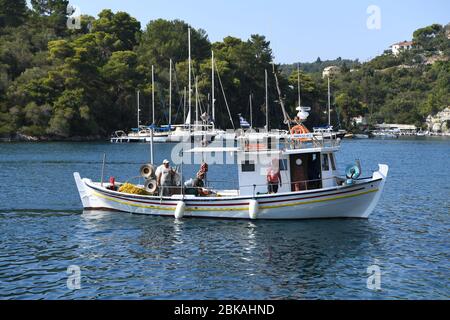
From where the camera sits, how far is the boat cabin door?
1051 inches

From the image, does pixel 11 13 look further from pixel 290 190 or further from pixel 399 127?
pixel 290 190

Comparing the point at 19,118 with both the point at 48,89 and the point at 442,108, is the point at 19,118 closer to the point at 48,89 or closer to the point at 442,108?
the point at 48,89

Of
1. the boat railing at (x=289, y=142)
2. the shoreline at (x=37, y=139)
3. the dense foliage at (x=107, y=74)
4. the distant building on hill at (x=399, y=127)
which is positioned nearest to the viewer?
the boat railing at (x=289, y=142)

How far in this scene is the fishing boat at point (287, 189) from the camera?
1027 inches

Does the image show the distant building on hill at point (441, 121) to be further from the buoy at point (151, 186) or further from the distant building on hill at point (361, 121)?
the buoy at point (151, 186)

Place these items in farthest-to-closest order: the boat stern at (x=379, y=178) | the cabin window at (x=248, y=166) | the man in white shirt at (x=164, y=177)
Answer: the man in white shirt at (x=164, y=177)
the cabin window at (x=248, y=166)
the boat stern at (x=379, y=178)

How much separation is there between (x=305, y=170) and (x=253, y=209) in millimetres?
2928

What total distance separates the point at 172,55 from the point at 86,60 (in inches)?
1102

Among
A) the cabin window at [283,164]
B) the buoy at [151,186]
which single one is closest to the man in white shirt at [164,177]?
the buoy at [151,186]

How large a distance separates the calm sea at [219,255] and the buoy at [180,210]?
0.41 meters

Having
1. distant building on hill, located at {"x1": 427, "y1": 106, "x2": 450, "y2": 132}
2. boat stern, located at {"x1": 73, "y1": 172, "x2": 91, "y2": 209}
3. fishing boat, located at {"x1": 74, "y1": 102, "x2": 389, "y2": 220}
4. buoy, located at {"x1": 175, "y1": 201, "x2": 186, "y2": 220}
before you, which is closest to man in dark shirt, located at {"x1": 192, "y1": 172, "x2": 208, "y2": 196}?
fishing boat, located at {"x1": 74, "y1": 102, "x2": 389, "y2": 220}

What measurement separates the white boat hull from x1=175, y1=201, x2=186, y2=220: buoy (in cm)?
Answer: 6
